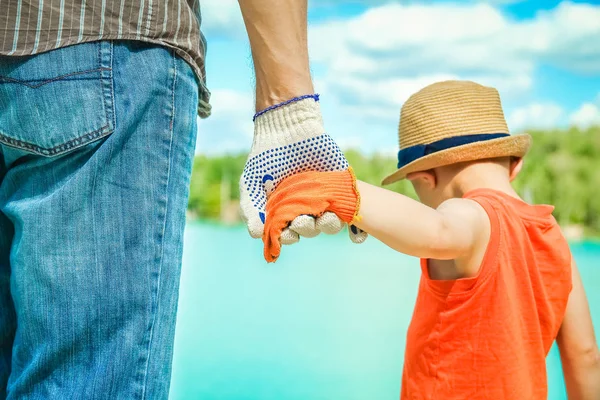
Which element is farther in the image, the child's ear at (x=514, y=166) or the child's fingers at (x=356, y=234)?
the child's ear at (x=514, y=166)

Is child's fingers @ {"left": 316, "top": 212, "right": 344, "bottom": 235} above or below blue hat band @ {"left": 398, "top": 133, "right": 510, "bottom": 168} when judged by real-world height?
below

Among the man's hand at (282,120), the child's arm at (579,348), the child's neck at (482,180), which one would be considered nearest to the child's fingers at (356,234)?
the man's hand at (282,120)

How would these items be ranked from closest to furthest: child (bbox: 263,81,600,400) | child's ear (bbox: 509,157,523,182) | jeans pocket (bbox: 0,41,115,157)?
1. jeans pocket (bbox: 0,41,115,157)
2. child (bbox: 263,81,600,400)
3. child's ear (bbox: 509,157,523,182)

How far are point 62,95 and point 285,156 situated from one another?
380 mm

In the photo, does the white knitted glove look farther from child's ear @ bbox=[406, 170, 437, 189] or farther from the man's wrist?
child's ear @ bbox=[406, 170, 437, 189]

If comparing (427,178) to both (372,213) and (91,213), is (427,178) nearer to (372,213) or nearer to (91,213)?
(372,213)

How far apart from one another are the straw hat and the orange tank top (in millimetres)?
156

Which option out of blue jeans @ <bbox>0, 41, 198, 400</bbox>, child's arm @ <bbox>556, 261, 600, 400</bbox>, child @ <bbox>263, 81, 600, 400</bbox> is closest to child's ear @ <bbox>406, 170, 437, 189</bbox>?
child @ <bbox>263, 81, 600, 400</bbox>

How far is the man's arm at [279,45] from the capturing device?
3.59 feet

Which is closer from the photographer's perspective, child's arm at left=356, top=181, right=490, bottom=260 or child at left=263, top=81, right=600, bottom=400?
child's arm at left=356, top=181, right=490, bottom=260

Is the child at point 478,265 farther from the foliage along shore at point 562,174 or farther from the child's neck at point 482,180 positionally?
the foliage along shore at point 562,174

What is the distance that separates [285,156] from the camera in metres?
1.15

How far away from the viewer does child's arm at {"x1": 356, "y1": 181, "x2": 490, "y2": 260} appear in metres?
1.19

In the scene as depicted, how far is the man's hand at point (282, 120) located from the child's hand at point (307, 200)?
2 centimetres
